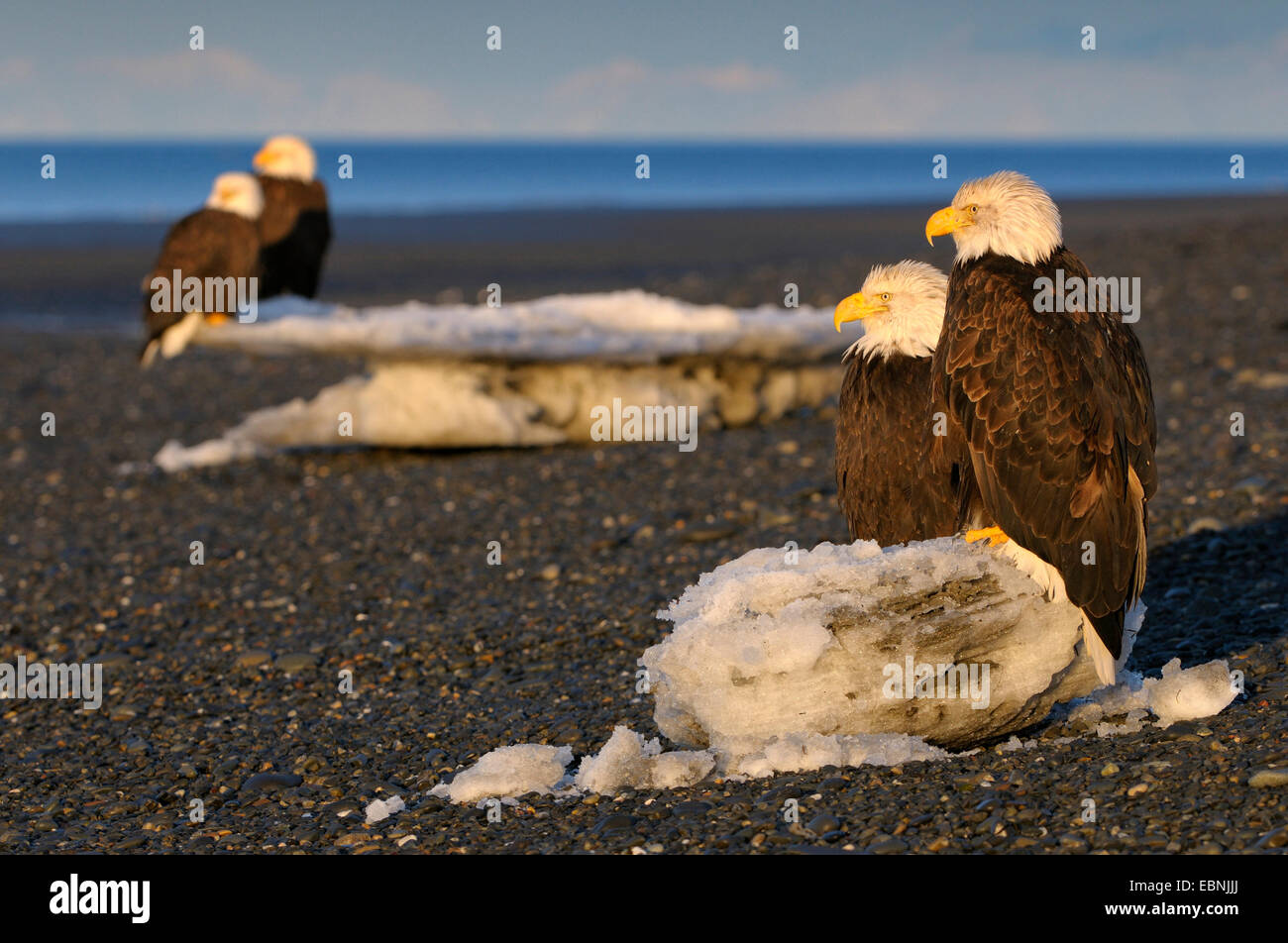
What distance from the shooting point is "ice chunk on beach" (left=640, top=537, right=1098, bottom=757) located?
4465mm

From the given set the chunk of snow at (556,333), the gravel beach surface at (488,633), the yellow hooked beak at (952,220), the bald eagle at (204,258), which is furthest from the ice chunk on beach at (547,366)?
the yellow hooked beak at (952,220)

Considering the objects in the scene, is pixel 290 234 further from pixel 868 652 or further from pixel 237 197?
pixel 868 652

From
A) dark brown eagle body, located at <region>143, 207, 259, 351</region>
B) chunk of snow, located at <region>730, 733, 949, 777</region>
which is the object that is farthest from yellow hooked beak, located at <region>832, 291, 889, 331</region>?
dark brown eagle body, located at <region>143, 207, 259, 351</region>

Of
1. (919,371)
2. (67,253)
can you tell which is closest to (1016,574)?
(919,371)

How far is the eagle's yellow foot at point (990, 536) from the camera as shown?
4.75 meters

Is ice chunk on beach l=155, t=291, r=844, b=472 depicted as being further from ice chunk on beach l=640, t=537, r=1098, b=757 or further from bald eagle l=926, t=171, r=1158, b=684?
ice chunk on beach l=640, t=537, r=1098, b=757

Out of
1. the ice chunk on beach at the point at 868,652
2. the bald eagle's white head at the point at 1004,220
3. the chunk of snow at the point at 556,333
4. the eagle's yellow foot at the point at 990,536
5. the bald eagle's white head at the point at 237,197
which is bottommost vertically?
the ice chunk on beach at the point at 868,652

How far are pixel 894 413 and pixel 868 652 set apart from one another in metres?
1.13

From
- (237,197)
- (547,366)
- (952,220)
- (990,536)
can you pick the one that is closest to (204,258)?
(237,197)

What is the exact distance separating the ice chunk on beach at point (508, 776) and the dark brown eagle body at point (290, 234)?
8.98 meters

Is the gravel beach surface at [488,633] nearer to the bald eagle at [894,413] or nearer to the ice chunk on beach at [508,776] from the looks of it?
the ice chunk on beach at [508,776]

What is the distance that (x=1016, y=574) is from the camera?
15.2 ft

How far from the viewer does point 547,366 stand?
10.2m

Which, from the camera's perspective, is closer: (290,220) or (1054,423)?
(1054,423)
